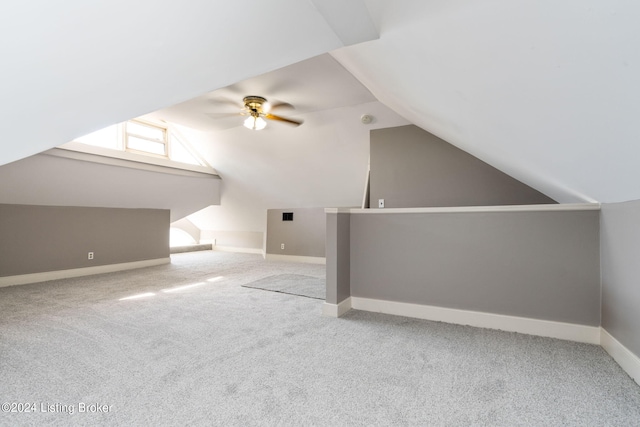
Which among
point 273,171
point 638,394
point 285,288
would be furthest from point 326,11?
point 273,171

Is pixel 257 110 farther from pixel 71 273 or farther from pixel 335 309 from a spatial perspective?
pixel 71 273

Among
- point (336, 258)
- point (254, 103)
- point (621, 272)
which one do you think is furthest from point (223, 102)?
point (621, 272)

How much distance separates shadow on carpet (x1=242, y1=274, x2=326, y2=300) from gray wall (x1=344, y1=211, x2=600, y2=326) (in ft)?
2.79

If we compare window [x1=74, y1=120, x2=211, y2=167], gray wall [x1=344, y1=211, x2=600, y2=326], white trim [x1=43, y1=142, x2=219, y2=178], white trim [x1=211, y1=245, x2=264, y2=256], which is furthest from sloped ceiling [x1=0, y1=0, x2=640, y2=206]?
white trim [x1=211, y1=245, x2=264, y2=256]

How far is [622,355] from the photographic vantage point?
1.81 meters

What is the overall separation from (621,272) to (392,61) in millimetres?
1956

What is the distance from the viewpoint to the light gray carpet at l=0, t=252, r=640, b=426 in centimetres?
140

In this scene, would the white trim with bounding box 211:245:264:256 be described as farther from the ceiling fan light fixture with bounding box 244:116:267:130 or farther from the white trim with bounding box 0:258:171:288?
the ceiling fan light fixture with bounding box 244:116:267:130

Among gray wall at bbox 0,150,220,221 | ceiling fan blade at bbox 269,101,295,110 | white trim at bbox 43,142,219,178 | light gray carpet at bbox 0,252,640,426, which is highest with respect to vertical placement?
ceiling fan blade at bbox 269,101,295,110

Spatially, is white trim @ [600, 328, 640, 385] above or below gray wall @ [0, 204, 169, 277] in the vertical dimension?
below

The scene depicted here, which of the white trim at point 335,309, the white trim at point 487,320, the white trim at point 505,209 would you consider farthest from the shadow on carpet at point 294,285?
the white trim at point 505,209

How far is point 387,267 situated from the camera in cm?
286

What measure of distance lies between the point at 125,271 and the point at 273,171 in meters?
3.17

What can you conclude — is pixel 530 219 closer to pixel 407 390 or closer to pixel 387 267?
pixel 387 267
